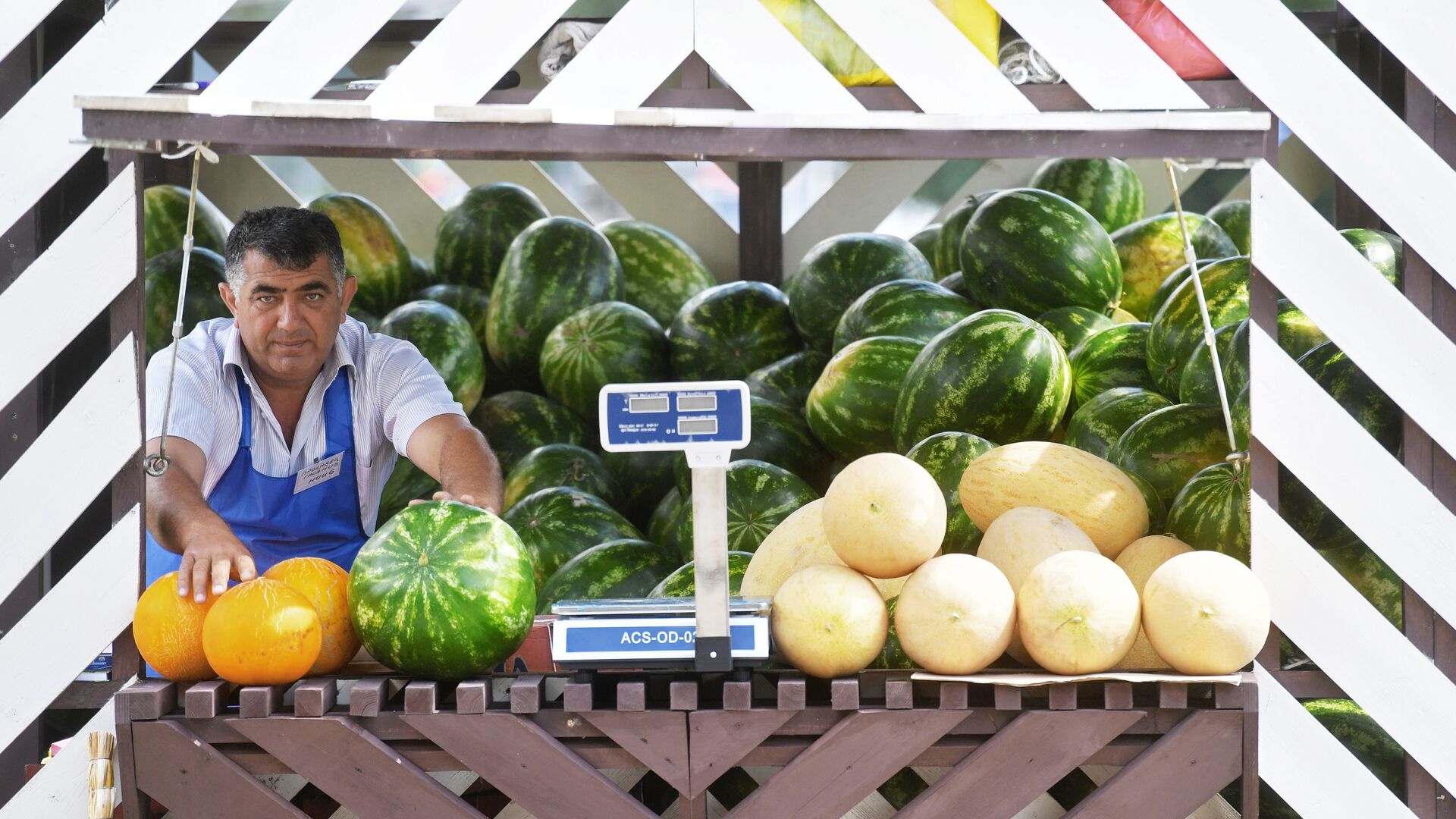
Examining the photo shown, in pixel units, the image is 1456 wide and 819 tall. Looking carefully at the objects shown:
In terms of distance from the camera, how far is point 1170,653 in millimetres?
2240

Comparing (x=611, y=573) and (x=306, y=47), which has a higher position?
(x=306, y=47)

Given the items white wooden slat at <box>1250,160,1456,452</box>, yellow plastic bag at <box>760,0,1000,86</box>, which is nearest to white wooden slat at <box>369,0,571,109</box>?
yellow plastic bag at <box>760,0,1000,86</box>

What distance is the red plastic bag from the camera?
2.46 m

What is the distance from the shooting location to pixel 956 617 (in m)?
2.20

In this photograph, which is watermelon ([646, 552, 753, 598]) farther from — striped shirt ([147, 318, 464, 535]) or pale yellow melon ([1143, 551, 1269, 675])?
pale yellow melon ([1143, 551, 1269, 675])

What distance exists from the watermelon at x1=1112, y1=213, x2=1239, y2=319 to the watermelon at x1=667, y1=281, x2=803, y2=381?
109 centimetres

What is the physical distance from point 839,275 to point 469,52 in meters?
2.04

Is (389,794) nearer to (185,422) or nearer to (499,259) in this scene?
(185,422)

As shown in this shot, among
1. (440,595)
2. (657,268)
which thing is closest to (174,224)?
(657,268)

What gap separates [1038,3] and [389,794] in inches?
71.7

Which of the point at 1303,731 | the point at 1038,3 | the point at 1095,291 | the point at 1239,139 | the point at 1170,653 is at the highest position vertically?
the point at 1038,3

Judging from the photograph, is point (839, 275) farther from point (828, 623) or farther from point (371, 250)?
point (828, 623)

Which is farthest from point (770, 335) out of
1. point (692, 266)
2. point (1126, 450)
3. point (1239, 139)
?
point (1239, 139)

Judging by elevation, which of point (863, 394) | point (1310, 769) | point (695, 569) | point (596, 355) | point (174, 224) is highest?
point (174, 224)
